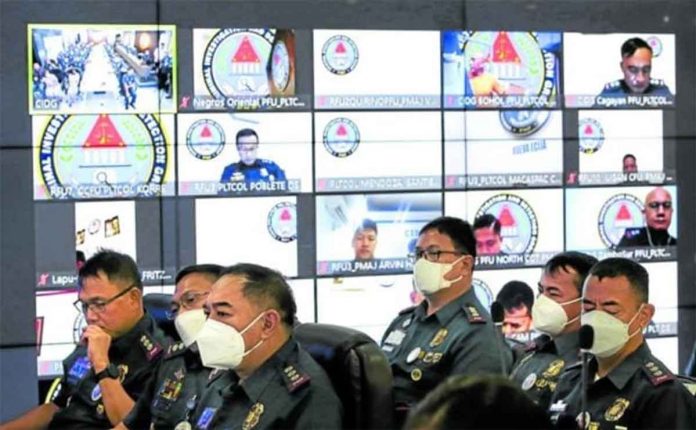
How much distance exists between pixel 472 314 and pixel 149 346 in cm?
117

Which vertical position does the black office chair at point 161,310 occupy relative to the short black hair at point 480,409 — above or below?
below

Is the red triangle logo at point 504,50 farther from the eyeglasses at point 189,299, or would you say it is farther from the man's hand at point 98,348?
the man's hand at point 98,348

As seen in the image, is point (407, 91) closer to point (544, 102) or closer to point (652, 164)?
point (544, 102)

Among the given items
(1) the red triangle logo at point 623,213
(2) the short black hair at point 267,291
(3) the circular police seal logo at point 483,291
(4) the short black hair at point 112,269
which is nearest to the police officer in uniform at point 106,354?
(4) the short black hair at point 112,269

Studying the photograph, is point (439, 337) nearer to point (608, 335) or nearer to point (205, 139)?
point (608, 335)

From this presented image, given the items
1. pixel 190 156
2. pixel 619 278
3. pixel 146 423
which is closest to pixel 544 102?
pixel 190 156

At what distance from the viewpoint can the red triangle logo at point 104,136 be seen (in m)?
5.37

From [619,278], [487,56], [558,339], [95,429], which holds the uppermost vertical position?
[487,56]

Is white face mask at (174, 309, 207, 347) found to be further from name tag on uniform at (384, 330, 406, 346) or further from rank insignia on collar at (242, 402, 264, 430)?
name tag on uniform at (384, 330, 406, 346)

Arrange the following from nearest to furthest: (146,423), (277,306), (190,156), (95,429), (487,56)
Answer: (277,306) < (146,423) < (95,429) < (190,156) < (487,56)

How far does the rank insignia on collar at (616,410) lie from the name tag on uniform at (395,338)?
1480 mm

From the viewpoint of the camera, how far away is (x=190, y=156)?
551 centimetres

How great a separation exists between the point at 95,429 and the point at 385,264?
2043mm

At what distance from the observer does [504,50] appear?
589 centimetres
